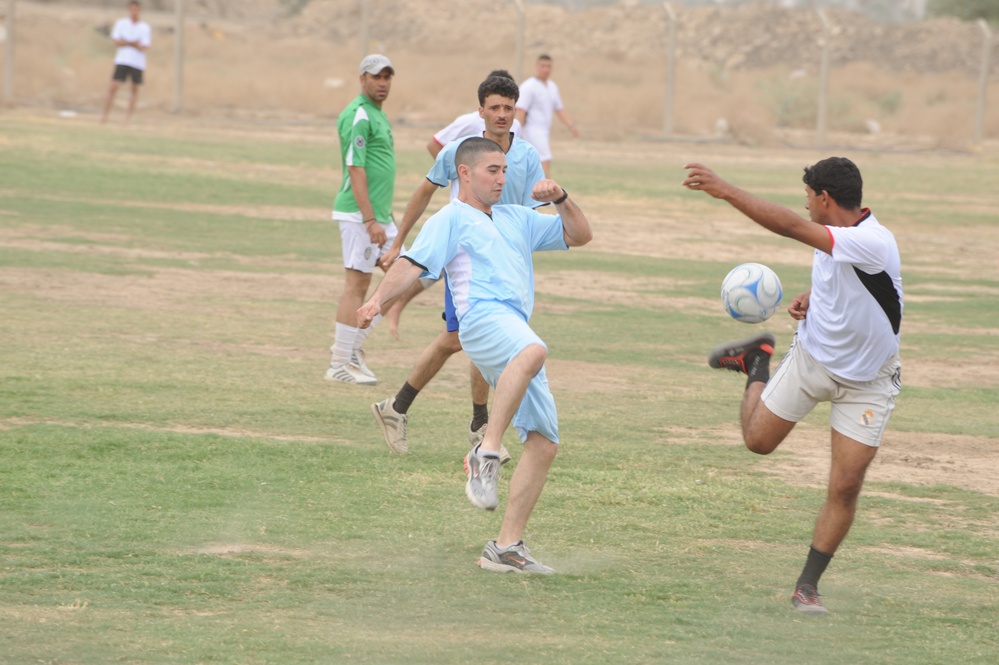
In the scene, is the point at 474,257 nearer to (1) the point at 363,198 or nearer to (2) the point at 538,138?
(1) the point at 363,198

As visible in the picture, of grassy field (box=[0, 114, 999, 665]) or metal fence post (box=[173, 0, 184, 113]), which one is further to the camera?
metal fence post (box=[173, 0, 184, 113])

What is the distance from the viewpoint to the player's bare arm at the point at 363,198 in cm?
988

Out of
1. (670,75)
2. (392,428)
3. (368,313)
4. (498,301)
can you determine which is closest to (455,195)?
(392,428)

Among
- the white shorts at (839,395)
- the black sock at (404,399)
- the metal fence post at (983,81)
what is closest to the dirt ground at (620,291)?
the black sock at (404,399)

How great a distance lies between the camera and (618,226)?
63.9 ft

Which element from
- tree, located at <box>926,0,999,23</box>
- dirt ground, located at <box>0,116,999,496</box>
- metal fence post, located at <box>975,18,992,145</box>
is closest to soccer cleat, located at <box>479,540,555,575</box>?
dirt ground, located at <box>0,116,999,496</box>

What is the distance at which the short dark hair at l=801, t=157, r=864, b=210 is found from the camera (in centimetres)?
577

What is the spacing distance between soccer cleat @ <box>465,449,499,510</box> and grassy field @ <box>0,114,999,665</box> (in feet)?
1.11

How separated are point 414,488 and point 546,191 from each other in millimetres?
1869

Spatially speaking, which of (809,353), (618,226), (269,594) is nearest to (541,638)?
(269,594)

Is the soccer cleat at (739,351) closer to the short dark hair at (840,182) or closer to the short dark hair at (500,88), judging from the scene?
the short dark hair at (840,182)

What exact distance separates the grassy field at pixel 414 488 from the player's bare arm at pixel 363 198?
1.11m

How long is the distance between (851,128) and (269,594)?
3746 cm

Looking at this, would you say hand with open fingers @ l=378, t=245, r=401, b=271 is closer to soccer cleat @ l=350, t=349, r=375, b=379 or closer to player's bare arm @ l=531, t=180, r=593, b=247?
soccer cleat @ l=350, t=349, r=375, b=379
